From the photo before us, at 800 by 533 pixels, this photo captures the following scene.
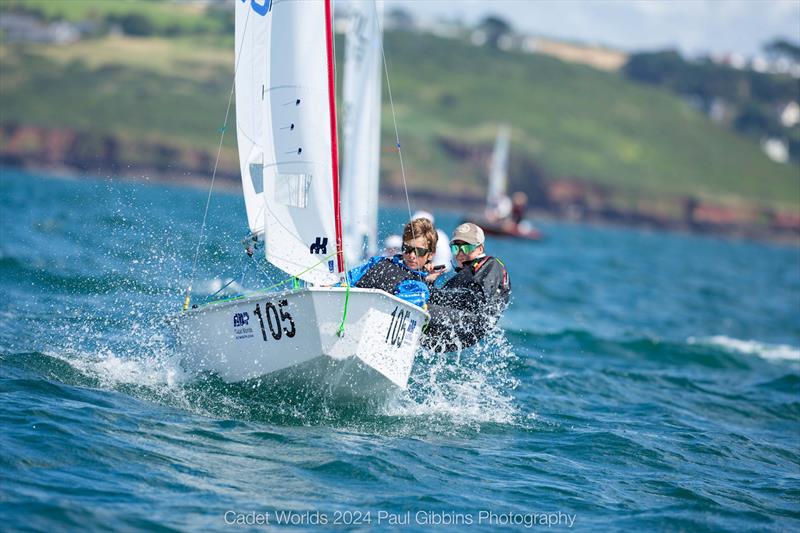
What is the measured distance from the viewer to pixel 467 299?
10.1 m

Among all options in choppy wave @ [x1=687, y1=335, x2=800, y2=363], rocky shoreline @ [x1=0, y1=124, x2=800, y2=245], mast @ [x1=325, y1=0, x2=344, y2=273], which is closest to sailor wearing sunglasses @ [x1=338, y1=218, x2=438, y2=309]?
mast @ [x1=325, y1=0, x2=344, y2=273]

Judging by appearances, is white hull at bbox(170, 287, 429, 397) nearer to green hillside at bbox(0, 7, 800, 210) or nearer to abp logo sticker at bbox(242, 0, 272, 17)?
abp logo sticker at bbox(242, 0, 272, 17)

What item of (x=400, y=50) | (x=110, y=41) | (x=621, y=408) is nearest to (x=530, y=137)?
(x=400, y=50)

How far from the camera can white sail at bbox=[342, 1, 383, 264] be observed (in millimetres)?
18969

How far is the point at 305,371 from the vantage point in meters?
9.39

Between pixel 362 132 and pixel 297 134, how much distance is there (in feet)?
30.6

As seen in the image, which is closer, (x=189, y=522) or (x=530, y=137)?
(x=189, y=522)

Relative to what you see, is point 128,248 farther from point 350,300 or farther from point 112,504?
point 112,504

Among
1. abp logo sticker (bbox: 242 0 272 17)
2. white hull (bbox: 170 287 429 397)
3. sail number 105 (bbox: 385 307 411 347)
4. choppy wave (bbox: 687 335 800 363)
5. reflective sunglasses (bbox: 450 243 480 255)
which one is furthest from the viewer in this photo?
choppy wave (bbox: 687 335 800 363)

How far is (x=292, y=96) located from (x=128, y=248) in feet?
43.5

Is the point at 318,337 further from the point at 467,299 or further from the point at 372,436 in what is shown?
the point at 467,299

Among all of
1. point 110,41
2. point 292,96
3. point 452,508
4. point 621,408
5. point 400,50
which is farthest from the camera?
point 400,50

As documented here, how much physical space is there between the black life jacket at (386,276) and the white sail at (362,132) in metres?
8.93

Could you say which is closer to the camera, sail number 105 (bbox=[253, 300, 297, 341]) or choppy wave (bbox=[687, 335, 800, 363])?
sail number 105 (bbox=[253, 300, 297, 341])
